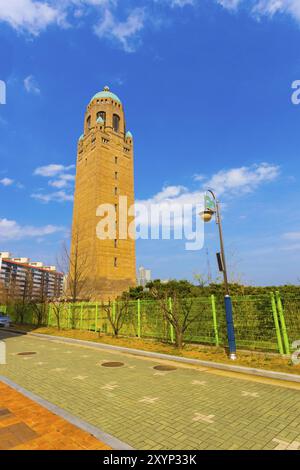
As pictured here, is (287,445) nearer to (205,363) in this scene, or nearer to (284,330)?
(205,363)

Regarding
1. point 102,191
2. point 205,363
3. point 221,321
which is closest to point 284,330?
point 221,321

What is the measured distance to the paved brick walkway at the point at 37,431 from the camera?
342cm

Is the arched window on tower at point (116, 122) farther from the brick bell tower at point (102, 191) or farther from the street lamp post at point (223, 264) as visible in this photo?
the street lamp post at point (223, 264)

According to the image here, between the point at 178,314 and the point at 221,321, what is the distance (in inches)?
78.0

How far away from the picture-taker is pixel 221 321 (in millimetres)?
10438

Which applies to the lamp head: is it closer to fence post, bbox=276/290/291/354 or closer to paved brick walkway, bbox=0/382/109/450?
fence post, bbox=276/290/291/354

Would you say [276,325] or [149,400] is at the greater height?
[276,325]

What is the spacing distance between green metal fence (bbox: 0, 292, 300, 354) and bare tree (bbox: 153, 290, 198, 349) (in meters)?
0.09

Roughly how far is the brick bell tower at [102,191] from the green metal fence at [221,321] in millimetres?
19140

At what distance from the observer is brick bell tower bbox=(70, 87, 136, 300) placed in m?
36.5

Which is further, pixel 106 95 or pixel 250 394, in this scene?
pixel 106 95

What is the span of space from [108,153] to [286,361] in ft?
129

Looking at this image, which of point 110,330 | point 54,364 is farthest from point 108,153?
point 54,364

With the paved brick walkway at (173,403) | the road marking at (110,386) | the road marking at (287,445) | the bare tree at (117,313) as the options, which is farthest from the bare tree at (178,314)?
the road marking at (287,445)
